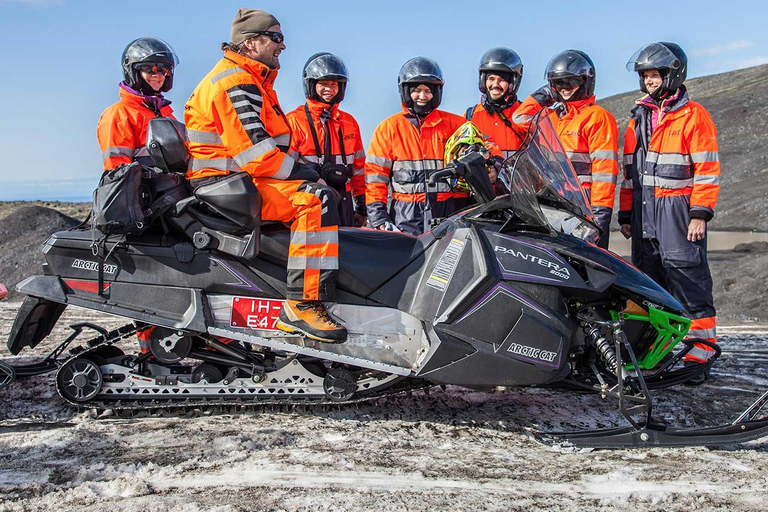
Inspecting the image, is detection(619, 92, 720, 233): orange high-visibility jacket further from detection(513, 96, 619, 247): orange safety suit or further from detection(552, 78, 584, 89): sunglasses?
detection(552, 78, 584, 89): sunglasses

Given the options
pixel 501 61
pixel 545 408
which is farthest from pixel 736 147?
pixel 545 408

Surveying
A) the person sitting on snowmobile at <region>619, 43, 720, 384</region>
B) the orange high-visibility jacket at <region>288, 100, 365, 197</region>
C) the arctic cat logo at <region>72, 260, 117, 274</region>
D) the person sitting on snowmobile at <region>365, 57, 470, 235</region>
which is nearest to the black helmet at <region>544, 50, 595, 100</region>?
the person sitting on snowmobile at <region>619, 43, 720, 384</region>

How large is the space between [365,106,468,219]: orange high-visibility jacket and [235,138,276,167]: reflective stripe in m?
1.81

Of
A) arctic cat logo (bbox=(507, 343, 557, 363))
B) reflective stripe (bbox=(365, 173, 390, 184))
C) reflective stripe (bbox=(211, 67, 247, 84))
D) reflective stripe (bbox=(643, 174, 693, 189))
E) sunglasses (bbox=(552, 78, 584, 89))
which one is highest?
sunglasses (bbox=(552, 78, 584, 89))

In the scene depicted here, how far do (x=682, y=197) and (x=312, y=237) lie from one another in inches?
120

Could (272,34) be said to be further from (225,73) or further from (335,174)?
(335,174)

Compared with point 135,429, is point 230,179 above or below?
above

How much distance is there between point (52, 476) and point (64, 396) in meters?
0.94

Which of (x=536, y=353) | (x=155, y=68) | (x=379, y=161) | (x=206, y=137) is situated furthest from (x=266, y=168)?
(x=155, y=68)

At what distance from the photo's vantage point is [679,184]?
5410 mm

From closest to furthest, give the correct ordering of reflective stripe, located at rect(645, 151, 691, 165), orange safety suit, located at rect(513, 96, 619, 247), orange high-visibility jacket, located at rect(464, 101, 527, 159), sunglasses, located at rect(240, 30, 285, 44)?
sunglasses, located at rect(240, 30, 285, 44) < reflective stripe, located at rect(645, 151, 691, 165) < orange safety suit, located at rect(513, 96, 619, 247) < orange high-visibility jacket, located at rect(464, 101, 527, 159)

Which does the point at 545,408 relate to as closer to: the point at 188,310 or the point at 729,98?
the point at 188,310

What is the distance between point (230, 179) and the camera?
384 centimetres

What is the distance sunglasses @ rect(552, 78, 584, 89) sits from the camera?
5.70 meters
